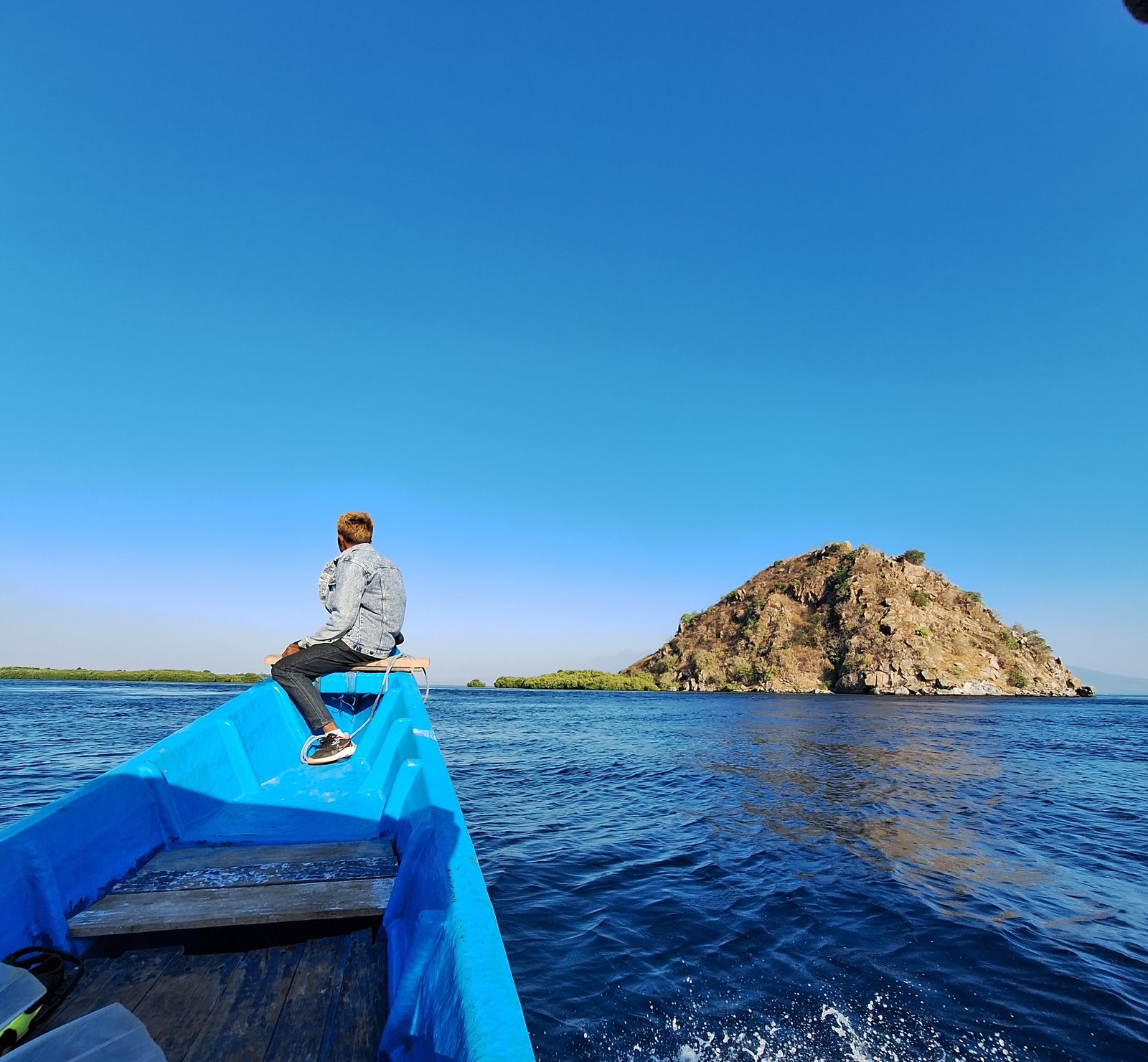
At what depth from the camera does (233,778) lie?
460cm

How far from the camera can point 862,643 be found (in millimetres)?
88812

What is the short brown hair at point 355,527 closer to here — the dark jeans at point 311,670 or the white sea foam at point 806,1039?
the dark jeans at point 311,670

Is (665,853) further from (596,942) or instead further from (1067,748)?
(1067,748)

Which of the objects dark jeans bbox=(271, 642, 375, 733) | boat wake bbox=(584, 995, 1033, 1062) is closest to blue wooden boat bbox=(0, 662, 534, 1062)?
dark jeans bbox=(271, 642, 375, 733)

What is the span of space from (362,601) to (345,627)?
1.04 feet

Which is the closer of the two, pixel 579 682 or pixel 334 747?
pixel 334 747

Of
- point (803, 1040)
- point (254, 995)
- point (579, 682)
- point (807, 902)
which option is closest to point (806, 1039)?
point (803, 1040)

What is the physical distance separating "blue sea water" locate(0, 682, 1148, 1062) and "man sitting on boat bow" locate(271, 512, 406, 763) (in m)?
2.58

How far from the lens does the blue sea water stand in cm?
390

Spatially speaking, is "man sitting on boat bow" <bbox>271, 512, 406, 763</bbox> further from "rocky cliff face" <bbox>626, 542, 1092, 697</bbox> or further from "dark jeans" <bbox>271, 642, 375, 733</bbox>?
"rocky cliff face" <bbox>626, 542, 1092, 697</bbox>

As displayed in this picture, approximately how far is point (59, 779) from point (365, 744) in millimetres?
8582

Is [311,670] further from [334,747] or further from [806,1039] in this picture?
[806,1039]

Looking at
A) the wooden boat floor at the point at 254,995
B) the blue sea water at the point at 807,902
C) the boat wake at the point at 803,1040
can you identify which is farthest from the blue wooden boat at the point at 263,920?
the boat wake at the point at 803,1040

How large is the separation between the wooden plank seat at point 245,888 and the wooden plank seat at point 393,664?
2329 mm
